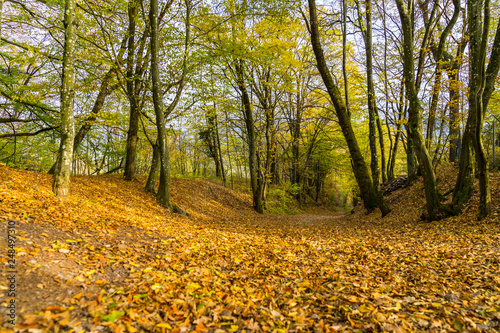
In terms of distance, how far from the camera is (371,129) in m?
9.20

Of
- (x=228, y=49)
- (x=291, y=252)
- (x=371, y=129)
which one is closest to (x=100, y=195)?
(x=291, y=252)

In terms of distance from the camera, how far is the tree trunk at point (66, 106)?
547cm

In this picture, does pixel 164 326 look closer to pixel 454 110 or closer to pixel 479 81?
pixel 479 81

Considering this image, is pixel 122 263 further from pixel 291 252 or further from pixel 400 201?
pixel 400 201

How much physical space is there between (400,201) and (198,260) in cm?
901

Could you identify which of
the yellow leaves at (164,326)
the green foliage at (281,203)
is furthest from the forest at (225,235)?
the green foliage at (281,203)

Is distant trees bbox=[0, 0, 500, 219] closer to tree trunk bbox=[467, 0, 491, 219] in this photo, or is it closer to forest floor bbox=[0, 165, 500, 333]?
tree trunk bbox=[467, 0, 491, 219]

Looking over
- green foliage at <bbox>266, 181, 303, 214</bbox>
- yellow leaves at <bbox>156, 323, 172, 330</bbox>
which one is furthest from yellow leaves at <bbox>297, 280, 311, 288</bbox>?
green foliage at <bbox>266, 181, 303, 214</bbox>

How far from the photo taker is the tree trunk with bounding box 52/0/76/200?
17.9 ft

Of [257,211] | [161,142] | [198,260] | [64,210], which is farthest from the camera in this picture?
[257,211]

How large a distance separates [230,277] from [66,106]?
5327 millimetres

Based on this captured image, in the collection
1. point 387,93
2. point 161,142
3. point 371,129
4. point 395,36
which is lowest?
point 161,142

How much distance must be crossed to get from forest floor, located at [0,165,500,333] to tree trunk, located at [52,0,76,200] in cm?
44

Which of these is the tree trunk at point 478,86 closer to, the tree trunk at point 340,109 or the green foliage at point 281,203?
the tree trunk at point 340,109
